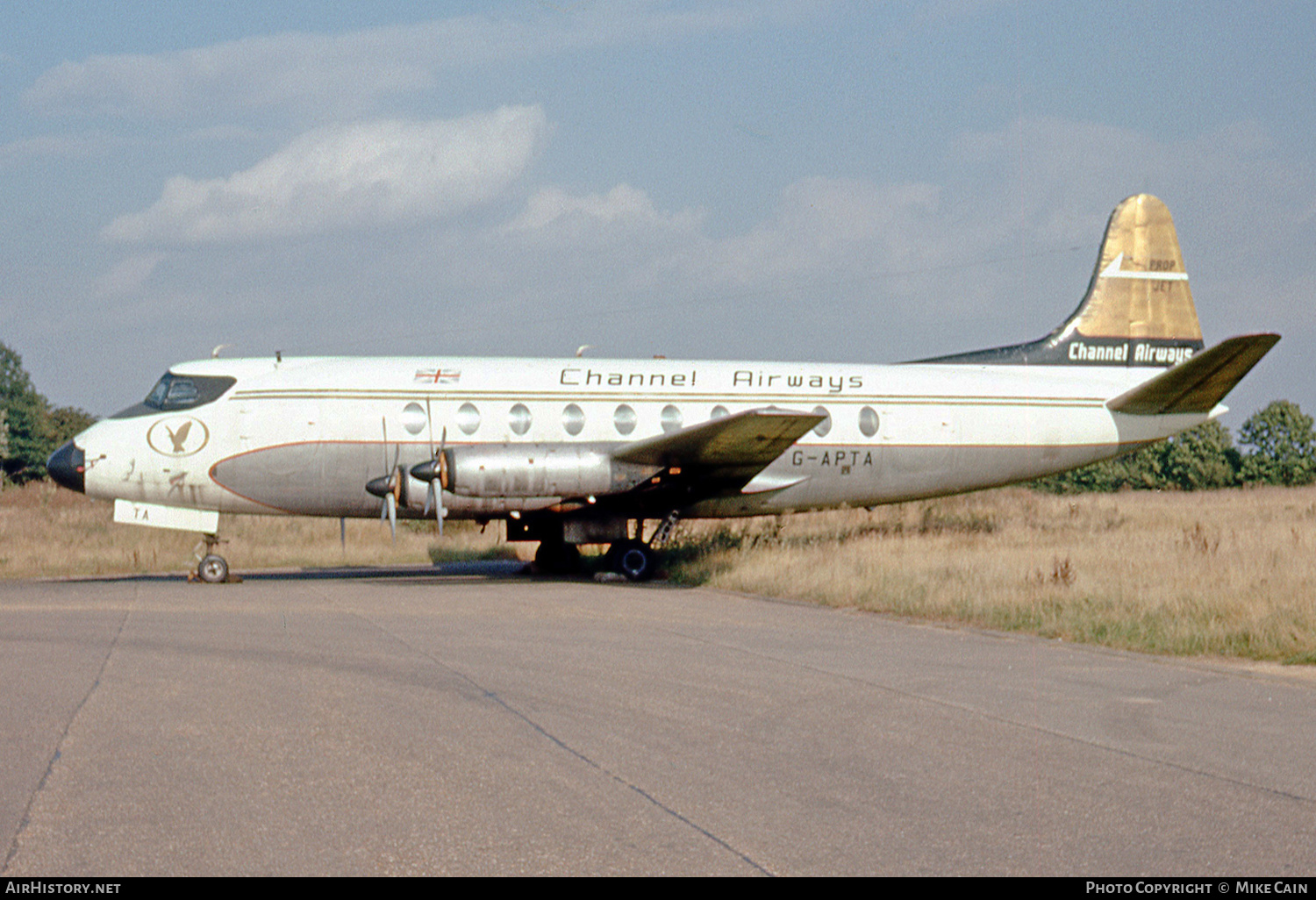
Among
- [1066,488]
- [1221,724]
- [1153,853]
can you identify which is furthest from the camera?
[1066,488]

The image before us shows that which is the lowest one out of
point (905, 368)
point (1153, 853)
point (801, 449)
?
point (1153, 853)

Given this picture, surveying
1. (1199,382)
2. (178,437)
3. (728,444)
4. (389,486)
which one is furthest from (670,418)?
(1199,382)

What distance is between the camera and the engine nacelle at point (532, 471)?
1944 centimetres

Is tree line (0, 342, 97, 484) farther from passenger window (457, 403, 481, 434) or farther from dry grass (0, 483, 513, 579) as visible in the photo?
passenger window (457, 403, 481, 434)

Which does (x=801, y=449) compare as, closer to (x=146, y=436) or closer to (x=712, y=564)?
(x=712, y=564)

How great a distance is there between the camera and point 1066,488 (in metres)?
61.8

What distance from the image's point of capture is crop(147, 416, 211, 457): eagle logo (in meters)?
21.2

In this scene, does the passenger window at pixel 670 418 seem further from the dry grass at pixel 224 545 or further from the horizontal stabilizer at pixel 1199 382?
the horizontal stabilizer at pixel 1199 382

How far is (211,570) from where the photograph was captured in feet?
→ 69.6

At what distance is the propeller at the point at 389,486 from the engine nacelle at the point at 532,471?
0.74 metres

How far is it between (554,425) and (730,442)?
354 centimetres

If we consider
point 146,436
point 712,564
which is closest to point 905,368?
point 712,564

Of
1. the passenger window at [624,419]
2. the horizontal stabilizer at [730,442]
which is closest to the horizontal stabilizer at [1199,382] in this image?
the horizontal stabilizer at [730,442]
